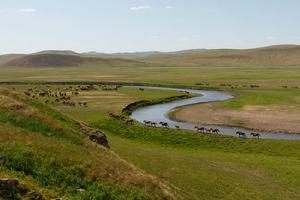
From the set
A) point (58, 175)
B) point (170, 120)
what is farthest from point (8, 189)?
point (170, 120)

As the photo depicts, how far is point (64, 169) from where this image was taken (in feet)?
69.2

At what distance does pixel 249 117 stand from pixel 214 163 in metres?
33.6

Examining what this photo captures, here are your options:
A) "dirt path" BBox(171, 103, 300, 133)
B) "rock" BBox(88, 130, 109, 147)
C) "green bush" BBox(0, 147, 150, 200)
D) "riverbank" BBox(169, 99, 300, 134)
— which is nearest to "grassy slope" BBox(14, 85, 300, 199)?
"rock" BBox(88, 130, 109, 147)

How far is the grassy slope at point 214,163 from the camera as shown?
2893 cm

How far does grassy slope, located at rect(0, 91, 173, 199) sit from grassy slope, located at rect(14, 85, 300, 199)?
4.67 m

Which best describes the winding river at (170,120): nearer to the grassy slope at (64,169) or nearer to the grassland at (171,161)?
the grassland at (171,161)

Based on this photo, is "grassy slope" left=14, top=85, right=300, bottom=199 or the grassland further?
"grassy slope" left=14, top=85, right=300, bottom=199

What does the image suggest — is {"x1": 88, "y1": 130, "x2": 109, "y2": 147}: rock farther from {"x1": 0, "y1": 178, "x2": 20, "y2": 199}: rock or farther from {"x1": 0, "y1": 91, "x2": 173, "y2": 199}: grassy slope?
{"x1": 0, "y1": 178, "x2": 20, "y2": 199}: rock

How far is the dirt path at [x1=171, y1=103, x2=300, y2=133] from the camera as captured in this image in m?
60.8

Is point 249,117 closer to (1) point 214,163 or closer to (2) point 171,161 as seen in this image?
(1) point 214,163

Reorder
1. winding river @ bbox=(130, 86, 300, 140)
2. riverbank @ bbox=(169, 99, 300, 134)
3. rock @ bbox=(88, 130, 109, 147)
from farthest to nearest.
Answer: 1. riverbank @ bbox=(169, 99, 300, 134)
2. winding river @ bbox=(130, 86, 300, 140)
3. rock @ bbox=(88, 130, 109, 147)

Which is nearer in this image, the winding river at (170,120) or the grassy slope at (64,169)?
the grassy slope at (64,169)

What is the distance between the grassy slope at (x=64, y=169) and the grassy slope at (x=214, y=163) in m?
4.67

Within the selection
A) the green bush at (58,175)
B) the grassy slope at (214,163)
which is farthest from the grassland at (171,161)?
the green bush at (58,175)
